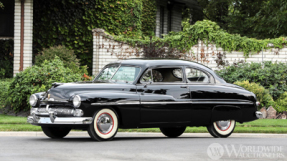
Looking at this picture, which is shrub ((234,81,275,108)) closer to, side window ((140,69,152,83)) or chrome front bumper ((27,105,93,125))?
side window ((140,69,152,83))

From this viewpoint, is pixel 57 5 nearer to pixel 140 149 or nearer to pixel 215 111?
pixel 215 111

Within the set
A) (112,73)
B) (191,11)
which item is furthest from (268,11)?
(112,73)

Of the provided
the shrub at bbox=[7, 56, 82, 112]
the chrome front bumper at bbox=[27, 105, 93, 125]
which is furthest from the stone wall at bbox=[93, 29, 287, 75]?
the chrome front bumper at bbox=[27, 105, 93, 125]

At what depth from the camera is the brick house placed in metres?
21.3

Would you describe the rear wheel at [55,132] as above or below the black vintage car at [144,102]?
below

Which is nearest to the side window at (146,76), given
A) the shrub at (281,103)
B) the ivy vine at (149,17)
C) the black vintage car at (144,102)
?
the black vintage car at (144,102)

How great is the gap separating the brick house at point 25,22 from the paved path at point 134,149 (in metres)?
9.39

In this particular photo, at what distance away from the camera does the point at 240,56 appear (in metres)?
20.9

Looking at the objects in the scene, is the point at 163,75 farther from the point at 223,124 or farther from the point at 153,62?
the point at 223,124

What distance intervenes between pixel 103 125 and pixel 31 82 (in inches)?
266

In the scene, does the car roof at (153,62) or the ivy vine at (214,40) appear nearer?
the car roof at (153,62)

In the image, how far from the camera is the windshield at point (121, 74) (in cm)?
1144
